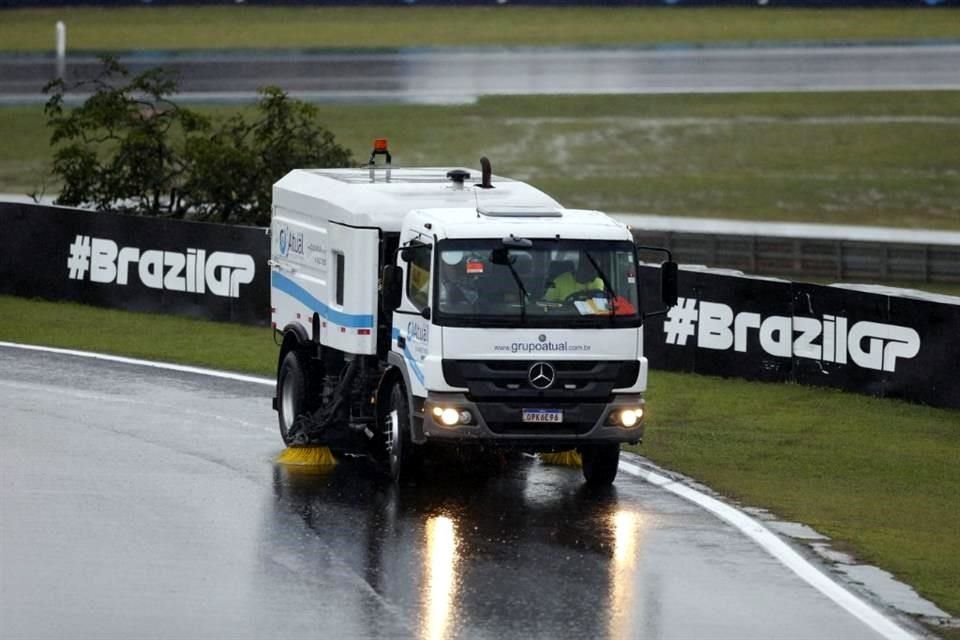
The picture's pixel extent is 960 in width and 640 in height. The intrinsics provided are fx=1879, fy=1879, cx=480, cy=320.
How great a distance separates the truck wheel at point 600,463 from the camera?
17.3m

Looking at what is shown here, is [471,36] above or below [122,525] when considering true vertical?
above

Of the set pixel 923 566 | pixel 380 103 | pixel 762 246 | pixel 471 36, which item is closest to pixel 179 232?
pixel 762 246

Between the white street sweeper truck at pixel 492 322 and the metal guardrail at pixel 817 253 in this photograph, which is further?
the metal guardrail at pixel 817 253

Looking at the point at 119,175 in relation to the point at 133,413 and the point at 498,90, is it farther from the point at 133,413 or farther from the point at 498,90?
the point at 498,90

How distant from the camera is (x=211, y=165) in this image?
32812 mm

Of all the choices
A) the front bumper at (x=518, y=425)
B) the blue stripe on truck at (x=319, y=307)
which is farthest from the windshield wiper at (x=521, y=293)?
the blue stripe on truck at (x=319, y=307)

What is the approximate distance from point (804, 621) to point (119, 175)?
77.3 ft

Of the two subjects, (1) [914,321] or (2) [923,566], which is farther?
(1) [914,321]

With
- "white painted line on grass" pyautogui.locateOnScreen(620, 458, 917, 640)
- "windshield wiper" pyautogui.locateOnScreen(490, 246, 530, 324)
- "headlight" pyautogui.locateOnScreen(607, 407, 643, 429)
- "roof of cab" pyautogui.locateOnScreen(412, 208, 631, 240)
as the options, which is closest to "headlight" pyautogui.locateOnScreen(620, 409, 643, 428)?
"headlight" pyautogui.locateOnScreen(607, 407, 643, 429)

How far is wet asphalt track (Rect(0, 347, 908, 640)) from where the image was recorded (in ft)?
40.1

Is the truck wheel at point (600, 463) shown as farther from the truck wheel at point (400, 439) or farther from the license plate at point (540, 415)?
the truck wheel at point (400, 439)

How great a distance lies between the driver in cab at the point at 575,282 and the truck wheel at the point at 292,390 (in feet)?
11.4

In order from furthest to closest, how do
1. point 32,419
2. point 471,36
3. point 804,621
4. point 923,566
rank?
point 471,36 < point 32,419 < point 923,566 < point 804,621

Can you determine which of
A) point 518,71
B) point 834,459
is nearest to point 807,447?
point 834,459
